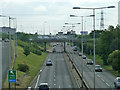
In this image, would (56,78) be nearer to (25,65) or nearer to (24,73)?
(24,73)

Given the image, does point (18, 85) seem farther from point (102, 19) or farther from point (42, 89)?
point (102, 19)

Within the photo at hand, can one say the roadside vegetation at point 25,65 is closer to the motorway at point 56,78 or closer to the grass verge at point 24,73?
the grass verge at point 24,73

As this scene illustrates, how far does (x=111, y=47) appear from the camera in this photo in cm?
7975

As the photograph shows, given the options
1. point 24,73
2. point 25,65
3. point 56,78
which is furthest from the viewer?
point 25,65

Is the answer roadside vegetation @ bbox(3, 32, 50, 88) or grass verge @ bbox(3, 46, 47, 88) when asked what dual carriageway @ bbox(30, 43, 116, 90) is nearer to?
grass verge @ bbox(3, 46, 47, 88)

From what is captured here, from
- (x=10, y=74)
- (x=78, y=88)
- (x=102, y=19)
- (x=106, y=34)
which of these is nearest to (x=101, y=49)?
(x=106, y=34)

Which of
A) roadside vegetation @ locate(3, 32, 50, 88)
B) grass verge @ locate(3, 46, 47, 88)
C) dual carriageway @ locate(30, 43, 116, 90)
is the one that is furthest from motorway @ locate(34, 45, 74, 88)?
roadside vegetation @ locate(3, 32, 50, 88)

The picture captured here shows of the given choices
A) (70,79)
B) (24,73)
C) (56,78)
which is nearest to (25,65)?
(24,73)

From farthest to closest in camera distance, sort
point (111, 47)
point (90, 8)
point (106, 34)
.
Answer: point (106, 34) → point (111, 47) → point (90, 8)

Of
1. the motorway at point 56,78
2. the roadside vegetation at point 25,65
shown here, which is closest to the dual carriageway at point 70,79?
the motorway at point 56,78

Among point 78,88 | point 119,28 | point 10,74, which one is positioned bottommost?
point 78,88

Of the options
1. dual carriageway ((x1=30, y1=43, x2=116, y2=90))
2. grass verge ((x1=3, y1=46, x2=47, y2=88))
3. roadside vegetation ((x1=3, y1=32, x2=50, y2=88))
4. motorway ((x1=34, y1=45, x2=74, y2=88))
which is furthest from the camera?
roadside vegetation ((x1=3, y1=32, x2=50, y2=88))

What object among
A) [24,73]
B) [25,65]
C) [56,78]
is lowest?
[56,78]

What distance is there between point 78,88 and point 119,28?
41.0 meters
